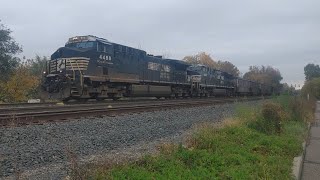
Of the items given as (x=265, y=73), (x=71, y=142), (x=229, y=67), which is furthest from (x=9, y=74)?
(x=265, y=73)

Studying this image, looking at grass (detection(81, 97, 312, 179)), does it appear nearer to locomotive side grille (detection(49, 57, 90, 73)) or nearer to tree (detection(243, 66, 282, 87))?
locomotive side grille (detection(49, 57, 90, 73))

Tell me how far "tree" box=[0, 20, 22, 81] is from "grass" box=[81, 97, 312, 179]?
31.1 m

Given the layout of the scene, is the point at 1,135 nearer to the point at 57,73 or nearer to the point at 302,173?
the point at 302,173

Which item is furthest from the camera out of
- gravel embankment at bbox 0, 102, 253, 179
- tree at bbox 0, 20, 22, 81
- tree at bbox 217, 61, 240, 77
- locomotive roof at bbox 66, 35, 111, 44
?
tree at bbox 217, 61, 240, 77

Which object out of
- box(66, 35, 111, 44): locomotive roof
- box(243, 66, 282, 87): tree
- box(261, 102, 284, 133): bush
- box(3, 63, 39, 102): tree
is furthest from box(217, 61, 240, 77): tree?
box(261, 102, 284, 133): bush

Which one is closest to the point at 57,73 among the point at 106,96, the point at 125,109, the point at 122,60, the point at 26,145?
the point at 106,96

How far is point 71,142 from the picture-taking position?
751 centimetres

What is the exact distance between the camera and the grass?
5.13m

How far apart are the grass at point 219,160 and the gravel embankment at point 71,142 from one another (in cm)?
80

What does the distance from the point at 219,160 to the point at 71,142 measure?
10.5 feet

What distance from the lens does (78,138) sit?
8.14 metres

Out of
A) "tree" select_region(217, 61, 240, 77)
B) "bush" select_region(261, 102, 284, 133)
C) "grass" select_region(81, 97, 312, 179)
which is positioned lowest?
"grass" select_region(81, 97, 312, 179)

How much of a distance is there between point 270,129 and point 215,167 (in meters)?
4.90

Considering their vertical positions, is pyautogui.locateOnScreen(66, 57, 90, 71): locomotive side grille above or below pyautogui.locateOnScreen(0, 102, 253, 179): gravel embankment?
above
